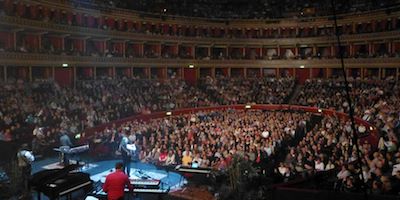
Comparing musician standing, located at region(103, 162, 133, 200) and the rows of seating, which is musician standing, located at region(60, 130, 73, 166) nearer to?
musician standing, located at region(103, 162, 133, 200)

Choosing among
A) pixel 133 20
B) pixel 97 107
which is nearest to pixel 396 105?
pixel 97 107

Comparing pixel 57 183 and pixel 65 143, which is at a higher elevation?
pixel 65 143

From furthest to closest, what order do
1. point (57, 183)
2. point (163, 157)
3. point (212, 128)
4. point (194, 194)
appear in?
point (212, 128), point (163, 157), point (194, 194), point (57, 183)

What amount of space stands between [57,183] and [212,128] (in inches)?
540

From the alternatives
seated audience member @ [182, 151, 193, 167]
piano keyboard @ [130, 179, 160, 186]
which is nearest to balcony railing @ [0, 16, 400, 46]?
seated audience member @ [182, 151, 193, 167]

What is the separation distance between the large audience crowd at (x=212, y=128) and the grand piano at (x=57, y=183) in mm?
4639

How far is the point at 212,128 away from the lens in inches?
928

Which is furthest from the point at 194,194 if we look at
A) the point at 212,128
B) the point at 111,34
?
the point at 111,34

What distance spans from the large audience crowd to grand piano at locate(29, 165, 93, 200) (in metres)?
4.64

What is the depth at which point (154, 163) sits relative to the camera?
18.1 meters

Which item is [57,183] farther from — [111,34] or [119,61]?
[119,61]

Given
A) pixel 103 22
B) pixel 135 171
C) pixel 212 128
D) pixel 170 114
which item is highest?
pixel 103 22

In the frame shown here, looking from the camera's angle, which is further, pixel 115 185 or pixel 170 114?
pixel 170 114

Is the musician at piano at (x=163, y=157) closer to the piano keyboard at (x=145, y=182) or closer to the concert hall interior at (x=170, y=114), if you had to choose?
the concert hall interior at (x=170, y=114)
